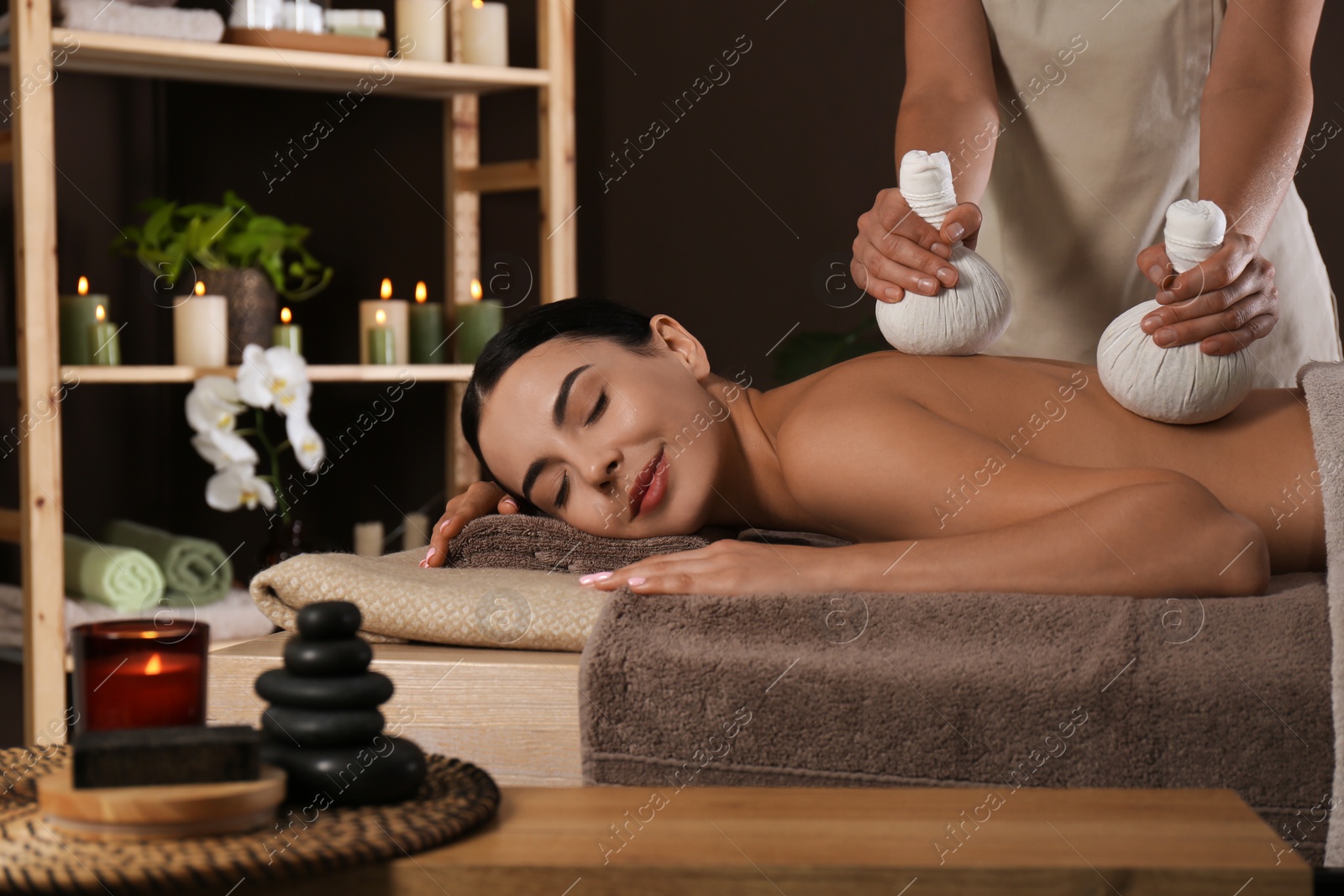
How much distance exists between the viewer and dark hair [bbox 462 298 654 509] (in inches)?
55.7

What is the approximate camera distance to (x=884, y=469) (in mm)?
1258

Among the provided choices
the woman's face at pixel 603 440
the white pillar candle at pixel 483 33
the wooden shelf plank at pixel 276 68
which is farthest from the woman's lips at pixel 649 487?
the white pillar candle at pixel 483 33

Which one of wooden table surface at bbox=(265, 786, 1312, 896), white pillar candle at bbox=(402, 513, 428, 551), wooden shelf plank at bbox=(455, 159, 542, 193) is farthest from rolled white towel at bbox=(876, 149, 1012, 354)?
white pillar candle at bbox=(402, 513, 428, 551)

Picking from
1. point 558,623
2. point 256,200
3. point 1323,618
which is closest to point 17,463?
point 256,200

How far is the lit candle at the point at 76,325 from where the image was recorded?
7.47ft

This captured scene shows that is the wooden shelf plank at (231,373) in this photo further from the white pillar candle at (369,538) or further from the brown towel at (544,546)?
the brown towel at (544,546)

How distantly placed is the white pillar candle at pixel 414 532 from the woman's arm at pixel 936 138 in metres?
1.62

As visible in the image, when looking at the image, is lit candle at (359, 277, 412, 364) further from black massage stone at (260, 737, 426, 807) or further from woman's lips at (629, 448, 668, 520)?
black massage stone at (260, 737, 426, 807)

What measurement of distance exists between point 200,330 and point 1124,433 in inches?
68.7

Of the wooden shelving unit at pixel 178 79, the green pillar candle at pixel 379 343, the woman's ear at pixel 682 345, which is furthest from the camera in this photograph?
the green pillar candle at pixel 379 343

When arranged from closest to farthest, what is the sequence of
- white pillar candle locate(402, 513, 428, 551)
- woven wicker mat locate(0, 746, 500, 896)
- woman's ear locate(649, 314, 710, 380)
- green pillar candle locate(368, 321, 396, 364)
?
woven wicker mat locate(0, 746, 500, 896) < woman's ear locate(649, 314, 710, 380) < green pillar candle locate(368, 321, 396, 364) < white pillar candle locate(402, 513, 428, 551)

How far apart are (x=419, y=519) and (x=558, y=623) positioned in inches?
75.4

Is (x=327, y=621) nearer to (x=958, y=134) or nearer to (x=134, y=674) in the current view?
(x=134, y=674)

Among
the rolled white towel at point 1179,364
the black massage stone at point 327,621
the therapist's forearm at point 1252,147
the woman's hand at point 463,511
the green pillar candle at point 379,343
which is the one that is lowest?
the woman's hand at point 463,511
